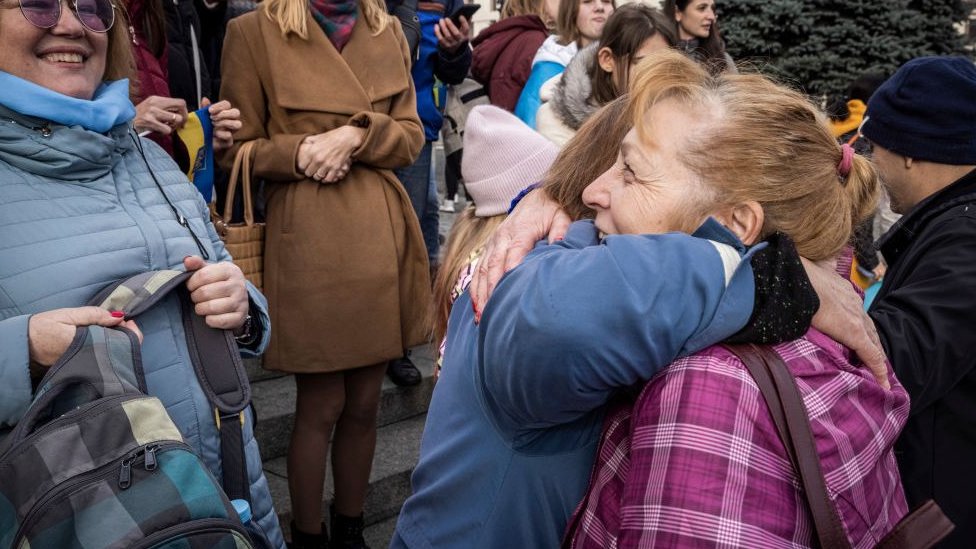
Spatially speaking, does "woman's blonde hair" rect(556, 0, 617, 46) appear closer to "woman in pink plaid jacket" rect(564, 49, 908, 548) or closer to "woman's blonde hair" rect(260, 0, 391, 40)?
"woman's blonde hair" rect(260, 0, 391, 40)

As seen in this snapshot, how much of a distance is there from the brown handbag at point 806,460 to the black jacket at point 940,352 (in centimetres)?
99

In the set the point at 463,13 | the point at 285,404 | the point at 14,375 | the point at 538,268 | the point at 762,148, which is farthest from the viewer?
the point at 463,13

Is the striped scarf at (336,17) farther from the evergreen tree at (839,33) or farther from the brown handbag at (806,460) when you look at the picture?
the evergreen tree at (839,33)

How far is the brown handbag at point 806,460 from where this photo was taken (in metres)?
1.06

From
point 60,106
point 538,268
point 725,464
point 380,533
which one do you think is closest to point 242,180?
point 60,106

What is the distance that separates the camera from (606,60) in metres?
3.40

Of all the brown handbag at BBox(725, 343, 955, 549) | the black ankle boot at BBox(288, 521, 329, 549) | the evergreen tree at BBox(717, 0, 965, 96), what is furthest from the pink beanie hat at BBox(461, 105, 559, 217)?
the evergreen tree at BBox(717, 0, 965, 96)

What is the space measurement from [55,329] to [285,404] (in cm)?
259

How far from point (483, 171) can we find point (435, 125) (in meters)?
2.64

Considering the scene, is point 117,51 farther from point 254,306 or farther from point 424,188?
point 424,188

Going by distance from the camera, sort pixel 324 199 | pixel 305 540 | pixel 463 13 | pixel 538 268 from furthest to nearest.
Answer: pixel 463 13, pixel 305 540, pixel 324 199, pixel 538 268

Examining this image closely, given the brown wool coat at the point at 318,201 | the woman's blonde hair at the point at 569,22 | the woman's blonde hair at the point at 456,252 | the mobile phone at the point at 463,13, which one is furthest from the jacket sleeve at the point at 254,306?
the woman's blonde hair at the point at 569,22

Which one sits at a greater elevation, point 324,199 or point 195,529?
point 195,529

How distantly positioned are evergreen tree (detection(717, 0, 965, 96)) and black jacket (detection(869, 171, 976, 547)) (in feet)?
31.9
